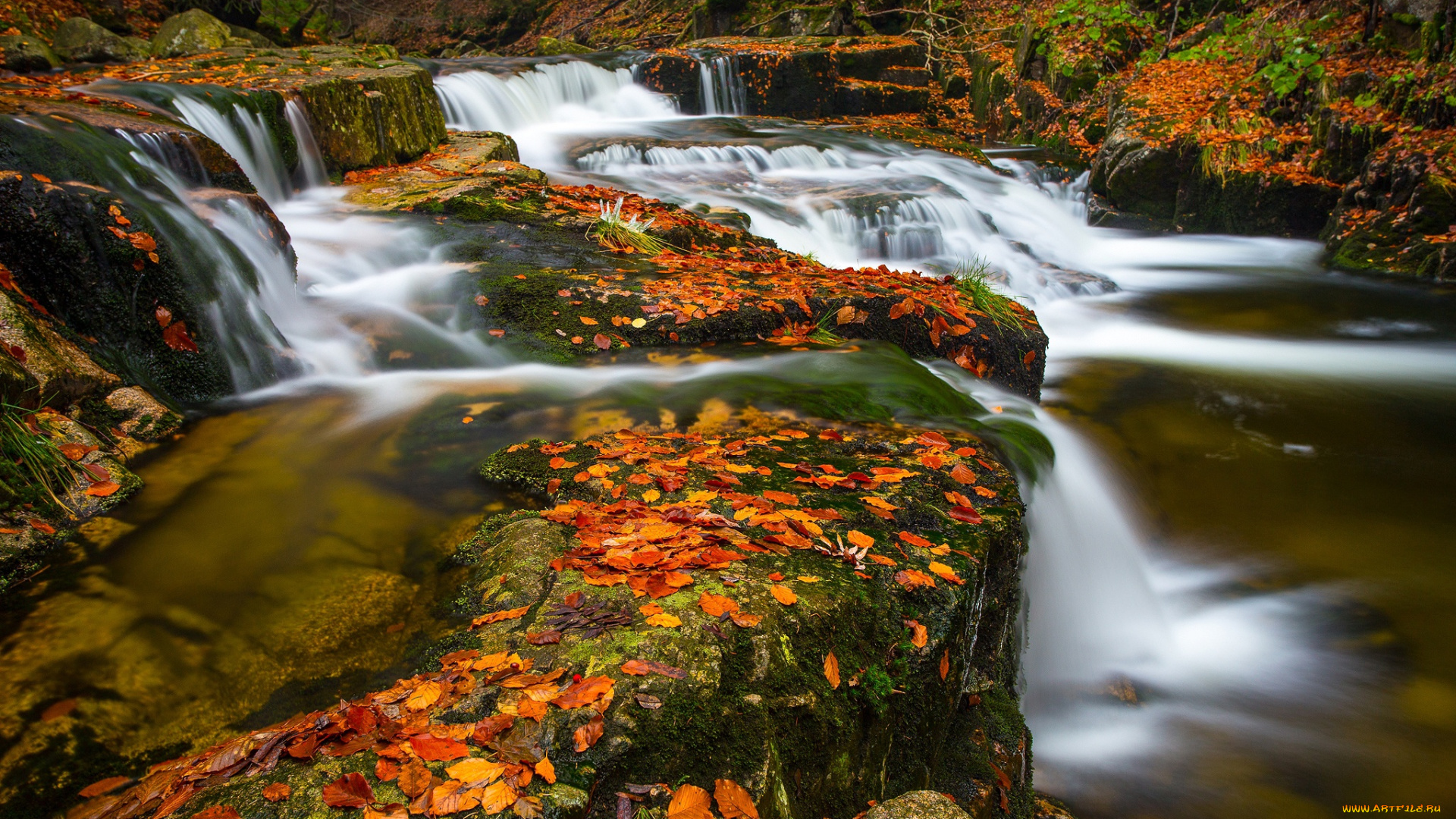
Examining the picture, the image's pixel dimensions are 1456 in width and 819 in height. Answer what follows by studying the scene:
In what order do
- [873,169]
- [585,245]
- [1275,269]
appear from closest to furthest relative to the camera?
[585,245]
[1275,269]
[873,169]

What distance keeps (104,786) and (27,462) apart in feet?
5.60

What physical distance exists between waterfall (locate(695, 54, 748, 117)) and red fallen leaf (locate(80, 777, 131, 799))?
16.3 m

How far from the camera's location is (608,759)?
1673 mm

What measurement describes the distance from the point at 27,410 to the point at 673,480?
2.69m

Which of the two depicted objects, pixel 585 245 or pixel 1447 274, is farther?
pixel 1447 274

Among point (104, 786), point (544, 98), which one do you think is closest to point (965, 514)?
point (104, 786)

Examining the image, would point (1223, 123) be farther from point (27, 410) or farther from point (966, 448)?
point (27, 410)

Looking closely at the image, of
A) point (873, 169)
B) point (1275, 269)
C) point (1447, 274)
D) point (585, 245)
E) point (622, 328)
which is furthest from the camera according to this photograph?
point (873, 169)

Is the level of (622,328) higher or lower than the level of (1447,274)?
higher

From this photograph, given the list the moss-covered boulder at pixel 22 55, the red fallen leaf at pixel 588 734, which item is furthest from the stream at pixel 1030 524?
the moss-covered boulder at pixel 22 55

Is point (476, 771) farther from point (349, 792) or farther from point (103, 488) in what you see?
point (103, 488)

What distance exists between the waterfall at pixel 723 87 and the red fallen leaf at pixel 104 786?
53.4ft

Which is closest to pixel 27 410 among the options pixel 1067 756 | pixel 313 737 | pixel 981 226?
pixel 313 737

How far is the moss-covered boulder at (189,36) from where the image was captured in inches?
529
